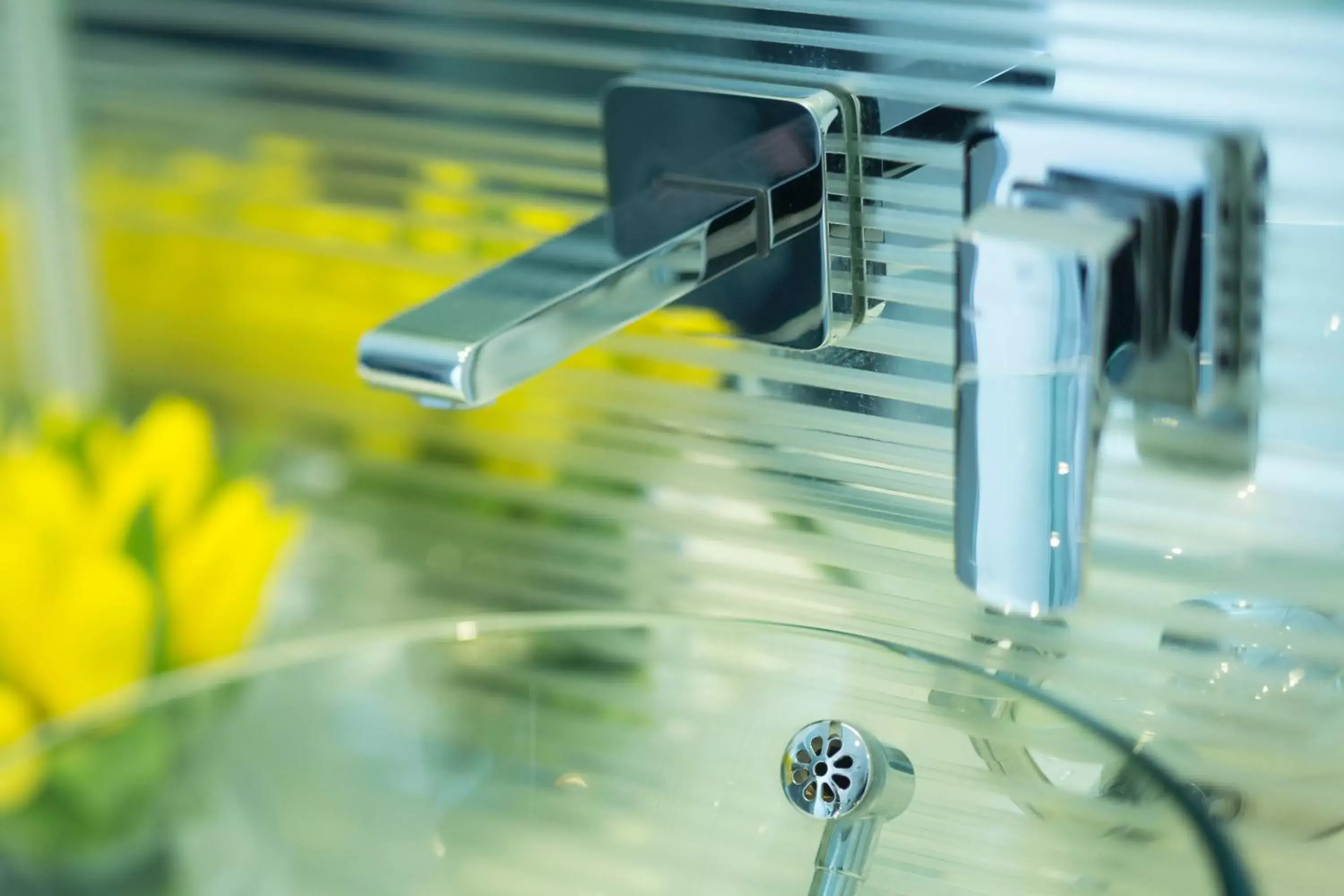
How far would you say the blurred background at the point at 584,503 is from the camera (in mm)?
382

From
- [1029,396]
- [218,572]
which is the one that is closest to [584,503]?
[218,572]

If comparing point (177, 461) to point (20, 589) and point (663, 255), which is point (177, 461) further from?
point (663, 255)

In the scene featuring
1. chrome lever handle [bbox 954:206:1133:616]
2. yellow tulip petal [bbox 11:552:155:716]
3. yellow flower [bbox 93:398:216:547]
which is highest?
chrome lever handle [bbox 954:206:1133:616]

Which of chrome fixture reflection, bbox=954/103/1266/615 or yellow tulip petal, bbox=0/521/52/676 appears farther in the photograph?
yellow tulip petal, bbox=0/521/52/676

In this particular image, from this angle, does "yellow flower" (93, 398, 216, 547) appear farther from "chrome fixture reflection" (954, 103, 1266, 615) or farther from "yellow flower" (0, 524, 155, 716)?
"chrome fixture reflection" (954, 103, 1266, 615)

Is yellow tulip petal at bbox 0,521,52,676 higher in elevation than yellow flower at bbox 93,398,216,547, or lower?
lower

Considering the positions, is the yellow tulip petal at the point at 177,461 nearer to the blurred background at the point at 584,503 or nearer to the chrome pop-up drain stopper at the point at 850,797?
the blurred background at the point at 584,503

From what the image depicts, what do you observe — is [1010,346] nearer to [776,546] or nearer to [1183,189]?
[1183,189]

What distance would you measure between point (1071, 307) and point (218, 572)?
1.14ft

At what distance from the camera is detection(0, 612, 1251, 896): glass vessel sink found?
371mm

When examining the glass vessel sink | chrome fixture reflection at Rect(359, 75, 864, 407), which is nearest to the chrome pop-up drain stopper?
the glass vessel sink

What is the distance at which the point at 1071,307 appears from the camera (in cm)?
29

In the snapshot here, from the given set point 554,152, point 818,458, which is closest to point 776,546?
point 818,458

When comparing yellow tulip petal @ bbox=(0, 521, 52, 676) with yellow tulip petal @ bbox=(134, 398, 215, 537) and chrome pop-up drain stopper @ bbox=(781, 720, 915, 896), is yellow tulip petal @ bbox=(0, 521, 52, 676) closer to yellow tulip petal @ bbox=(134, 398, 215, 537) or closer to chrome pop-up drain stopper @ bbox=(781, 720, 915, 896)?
yellow tulip petal @ bbox=(134, 398, 215, 537)
